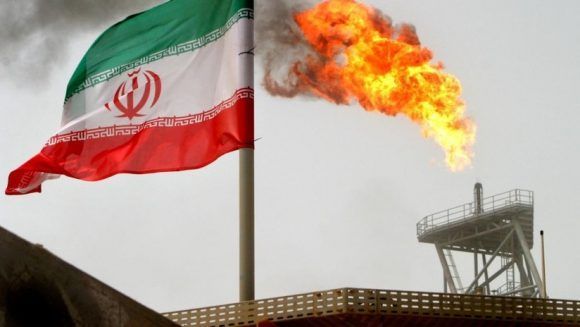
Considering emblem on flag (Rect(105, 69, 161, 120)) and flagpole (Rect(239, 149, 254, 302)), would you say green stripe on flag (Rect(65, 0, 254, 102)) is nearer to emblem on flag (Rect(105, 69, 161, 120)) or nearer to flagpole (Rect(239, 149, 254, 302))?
emblem on flag (Rect(105, 69, 161, 120))

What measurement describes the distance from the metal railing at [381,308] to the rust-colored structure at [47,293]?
17998 millimetres

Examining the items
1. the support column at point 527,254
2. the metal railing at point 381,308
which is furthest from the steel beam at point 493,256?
the metal railing at point 381,308

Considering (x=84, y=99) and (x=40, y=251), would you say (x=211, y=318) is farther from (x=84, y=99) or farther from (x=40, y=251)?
(x=40, y=251)

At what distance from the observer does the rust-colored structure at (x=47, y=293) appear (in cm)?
1405

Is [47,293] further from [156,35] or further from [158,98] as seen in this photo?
[156,35]

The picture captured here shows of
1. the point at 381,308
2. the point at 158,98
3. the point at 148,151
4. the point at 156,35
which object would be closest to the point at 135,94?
the point at 158,98

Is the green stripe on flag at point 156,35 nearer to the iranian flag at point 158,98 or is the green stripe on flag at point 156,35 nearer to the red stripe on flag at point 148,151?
the iranian flag at point 158,98

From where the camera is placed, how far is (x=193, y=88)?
3666 cm

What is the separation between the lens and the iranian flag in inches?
1403

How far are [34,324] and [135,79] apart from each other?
78.0 ft

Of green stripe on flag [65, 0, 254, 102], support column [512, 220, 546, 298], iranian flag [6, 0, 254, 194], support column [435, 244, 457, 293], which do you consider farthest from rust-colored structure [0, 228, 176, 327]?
support column [435, 244, 457, 293]

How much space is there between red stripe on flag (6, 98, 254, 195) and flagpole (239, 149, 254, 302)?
539mm

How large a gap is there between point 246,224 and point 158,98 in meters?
5.19

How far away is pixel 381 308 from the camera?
3338 centimetres
